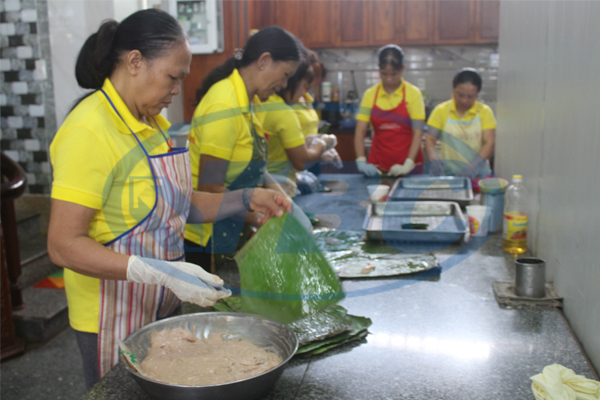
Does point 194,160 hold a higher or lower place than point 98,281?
higher

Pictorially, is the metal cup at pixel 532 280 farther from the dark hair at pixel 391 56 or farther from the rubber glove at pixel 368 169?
the dark hair at pixel 391 56

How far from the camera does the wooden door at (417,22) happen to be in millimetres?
5906

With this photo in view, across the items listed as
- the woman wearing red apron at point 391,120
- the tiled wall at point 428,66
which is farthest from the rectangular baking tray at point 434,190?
the tiled wall at point 428,66

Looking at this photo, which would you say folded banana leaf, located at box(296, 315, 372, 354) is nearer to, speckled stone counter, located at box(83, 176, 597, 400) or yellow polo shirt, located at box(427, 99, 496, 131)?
speckled stone counter, located at box(83, 176, 597, 400)

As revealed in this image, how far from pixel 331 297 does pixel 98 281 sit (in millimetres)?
649

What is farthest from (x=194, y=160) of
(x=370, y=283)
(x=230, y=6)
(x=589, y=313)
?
(x=230, y=6)

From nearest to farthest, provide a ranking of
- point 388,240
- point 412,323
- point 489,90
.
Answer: point 412,323 < point 388,240 < point 489,90

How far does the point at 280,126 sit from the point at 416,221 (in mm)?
971

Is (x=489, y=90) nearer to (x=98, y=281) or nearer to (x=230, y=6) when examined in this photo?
(x=230, y=6)

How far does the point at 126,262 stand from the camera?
1160 millimetres

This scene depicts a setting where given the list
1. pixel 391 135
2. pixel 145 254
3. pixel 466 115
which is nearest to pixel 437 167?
pixel 466 115

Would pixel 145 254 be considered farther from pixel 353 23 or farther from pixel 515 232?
pixel 353 23

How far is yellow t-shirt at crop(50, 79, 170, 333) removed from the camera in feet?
3.90

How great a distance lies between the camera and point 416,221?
7.57 ft
